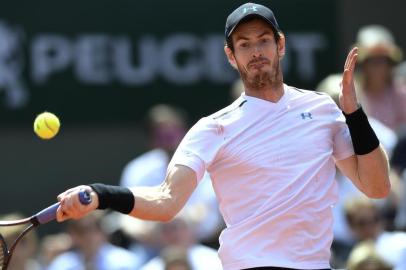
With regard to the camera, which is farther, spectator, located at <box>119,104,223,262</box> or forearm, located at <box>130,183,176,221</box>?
spectator, located at <box>119,104,223,262</box>

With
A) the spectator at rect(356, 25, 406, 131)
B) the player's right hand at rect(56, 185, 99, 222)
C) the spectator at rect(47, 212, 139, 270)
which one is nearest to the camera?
the player's right hand at rect(56, 185, 99, 222)

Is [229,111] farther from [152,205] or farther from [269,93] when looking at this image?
[152,205]

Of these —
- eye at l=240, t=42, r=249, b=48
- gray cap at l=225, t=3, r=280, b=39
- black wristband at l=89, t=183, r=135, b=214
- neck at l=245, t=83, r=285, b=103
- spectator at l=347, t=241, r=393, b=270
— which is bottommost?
spectator at l=347, t=241, r=393, b=270

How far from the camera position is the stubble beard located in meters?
5.18

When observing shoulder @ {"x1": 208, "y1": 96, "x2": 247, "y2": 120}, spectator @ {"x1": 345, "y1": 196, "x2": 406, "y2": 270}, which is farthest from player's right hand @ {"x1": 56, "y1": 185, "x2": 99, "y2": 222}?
spectator @ {"x1": 345, "y1": 196, "x2": 406, "y2": 270}

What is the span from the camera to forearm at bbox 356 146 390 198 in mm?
5184

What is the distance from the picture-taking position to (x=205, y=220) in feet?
29.1

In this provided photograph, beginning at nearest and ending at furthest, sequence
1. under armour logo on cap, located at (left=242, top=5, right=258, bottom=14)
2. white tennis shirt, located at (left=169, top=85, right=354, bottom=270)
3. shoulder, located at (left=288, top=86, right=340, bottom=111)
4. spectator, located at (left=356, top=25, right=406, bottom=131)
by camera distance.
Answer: white tennis shirt, located at (left=169, top=85, right=354, bottom=270)
under armour logo on cap, located at (left=242, top=5, right=258, bottom=14)
shoulder, located at (left=288, top=86, right=340, bottom=111)
spectator, located at (left=356, top=25, right=406, bottom=131)

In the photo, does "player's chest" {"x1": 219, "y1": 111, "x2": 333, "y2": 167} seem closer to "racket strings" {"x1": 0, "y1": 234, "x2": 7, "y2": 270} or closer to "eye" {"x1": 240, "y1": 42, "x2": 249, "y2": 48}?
"eye" {"x1": 240, "y1": 42, "x2": 249, "y2": 48}

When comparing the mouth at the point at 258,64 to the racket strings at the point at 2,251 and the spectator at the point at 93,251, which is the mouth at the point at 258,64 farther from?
the spectator at the point at 93,251

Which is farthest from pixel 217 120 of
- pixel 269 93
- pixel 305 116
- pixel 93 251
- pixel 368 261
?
pixel 93 251

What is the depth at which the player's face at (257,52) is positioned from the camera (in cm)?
515

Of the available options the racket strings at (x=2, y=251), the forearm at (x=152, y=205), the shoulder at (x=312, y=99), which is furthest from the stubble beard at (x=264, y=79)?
the racket strings at (x=2, y=251)

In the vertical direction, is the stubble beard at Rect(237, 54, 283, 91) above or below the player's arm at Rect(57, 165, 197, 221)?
above
